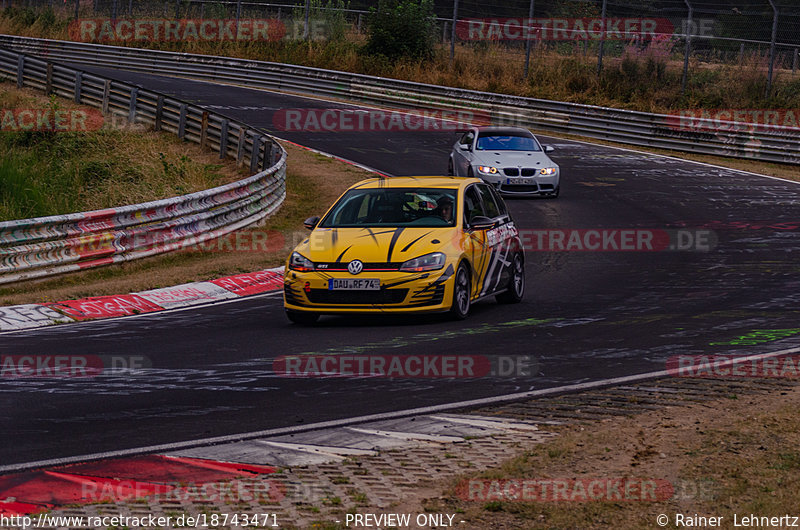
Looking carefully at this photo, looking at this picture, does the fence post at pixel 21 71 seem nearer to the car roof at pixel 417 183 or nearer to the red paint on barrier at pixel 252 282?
the red paint on barrier at pixel 252 282

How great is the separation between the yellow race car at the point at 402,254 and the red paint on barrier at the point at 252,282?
2.64 meters

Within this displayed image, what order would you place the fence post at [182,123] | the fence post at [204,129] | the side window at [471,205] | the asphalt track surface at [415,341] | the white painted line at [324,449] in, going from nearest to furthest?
the white painted line at [324,449], the asphalt track surface at [415,341], the side window at [471,205], the fence post at [204,129], the fence post at [182,123]

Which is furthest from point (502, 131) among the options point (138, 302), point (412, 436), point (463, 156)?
point (412, 436)

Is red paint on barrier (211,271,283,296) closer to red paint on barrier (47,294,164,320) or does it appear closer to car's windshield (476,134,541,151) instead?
red paint on barrier (47,294,164,320)

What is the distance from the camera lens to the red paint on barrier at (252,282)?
14430 millimetres

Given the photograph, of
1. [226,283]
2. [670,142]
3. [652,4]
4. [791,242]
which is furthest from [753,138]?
[226,283]

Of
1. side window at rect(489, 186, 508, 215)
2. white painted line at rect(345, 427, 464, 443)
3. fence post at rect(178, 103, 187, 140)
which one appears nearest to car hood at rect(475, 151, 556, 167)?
side window at rect(489, 186, 508, 215)

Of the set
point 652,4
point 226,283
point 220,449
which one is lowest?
point 226,283

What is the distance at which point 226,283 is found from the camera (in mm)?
14672

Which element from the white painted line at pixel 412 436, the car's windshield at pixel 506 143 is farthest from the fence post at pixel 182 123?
the white painted line at pixel 412 436

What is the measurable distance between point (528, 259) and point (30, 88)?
2490cm

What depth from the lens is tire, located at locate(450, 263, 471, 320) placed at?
11258 millimetres

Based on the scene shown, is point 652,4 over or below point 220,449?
over

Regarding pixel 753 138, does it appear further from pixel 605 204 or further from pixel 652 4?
pixel 605 204
